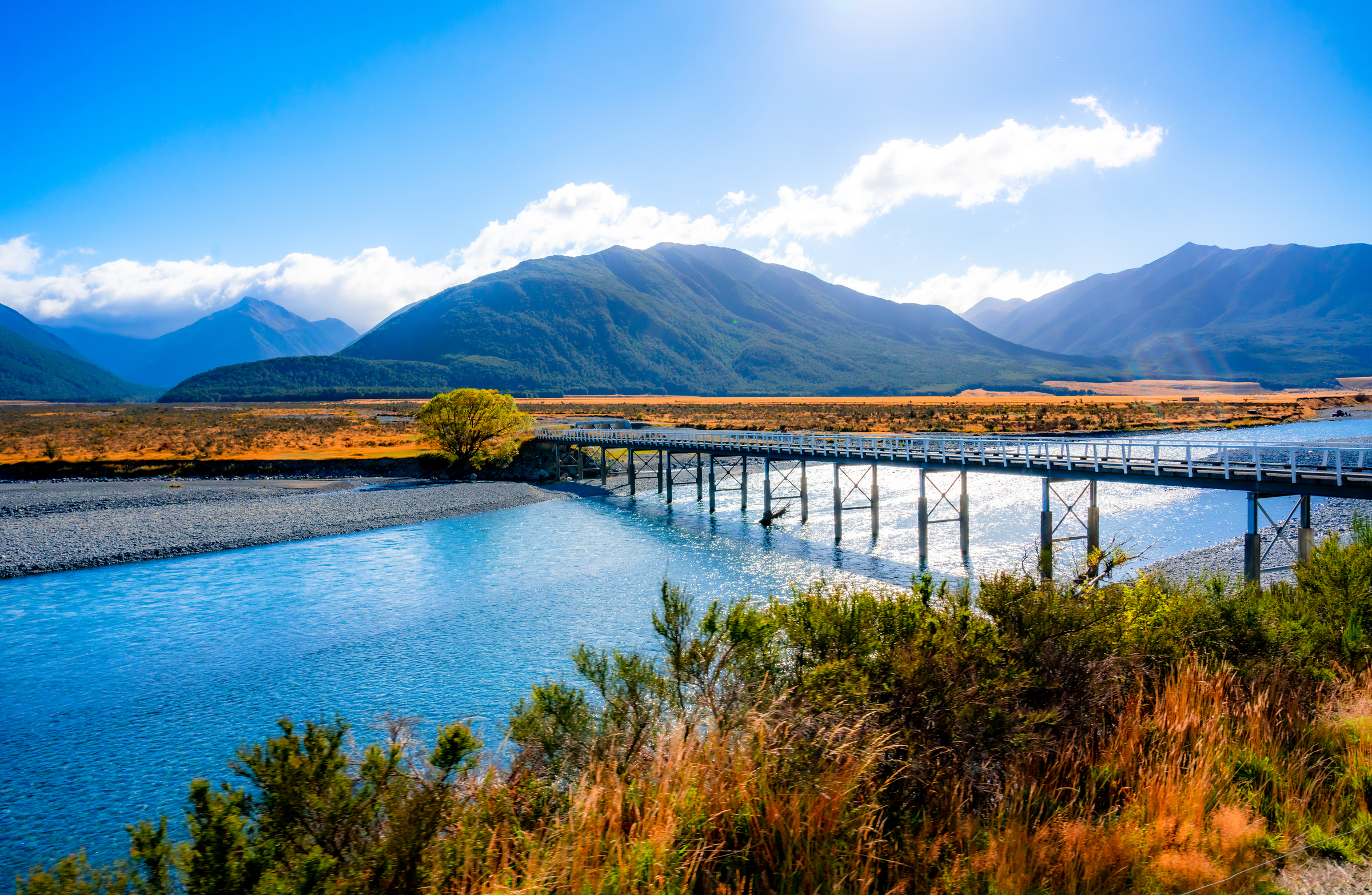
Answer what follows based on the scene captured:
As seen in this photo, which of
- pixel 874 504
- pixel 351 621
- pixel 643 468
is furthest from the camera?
pixel 643 468

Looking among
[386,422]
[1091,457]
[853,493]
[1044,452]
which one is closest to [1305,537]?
[1044,452]

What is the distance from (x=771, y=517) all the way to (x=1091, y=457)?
1582 cm

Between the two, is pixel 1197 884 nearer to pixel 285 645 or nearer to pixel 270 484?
pixel 285 645

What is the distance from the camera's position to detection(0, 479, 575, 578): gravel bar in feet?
110

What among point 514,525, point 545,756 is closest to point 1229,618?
point 545,756

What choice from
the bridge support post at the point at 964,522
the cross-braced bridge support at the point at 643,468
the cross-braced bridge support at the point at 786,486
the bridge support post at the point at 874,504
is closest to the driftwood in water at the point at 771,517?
the cross-braced bridge support at the point at 786,486

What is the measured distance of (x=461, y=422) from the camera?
60.0 meters

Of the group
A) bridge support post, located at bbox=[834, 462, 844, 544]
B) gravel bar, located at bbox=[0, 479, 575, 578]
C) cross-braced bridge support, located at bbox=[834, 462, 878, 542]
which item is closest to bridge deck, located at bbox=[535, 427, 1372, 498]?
cross-braced bridge support, located at bbox=[834, 462, 878, 542]

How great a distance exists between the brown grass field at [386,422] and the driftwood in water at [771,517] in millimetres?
34341

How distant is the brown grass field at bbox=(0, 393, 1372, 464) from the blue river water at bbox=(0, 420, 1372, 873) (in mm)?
31723

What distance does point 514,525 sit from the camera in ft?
133

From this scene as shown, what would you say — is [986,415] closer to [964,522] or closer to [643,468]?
[643,468]

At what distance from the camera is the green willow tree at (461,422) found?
59812 mm

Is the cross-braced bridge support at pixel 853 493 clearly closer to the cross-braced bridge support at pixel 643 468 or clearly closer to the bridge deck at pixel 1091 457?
the bridge deck at pixel 1091 457
